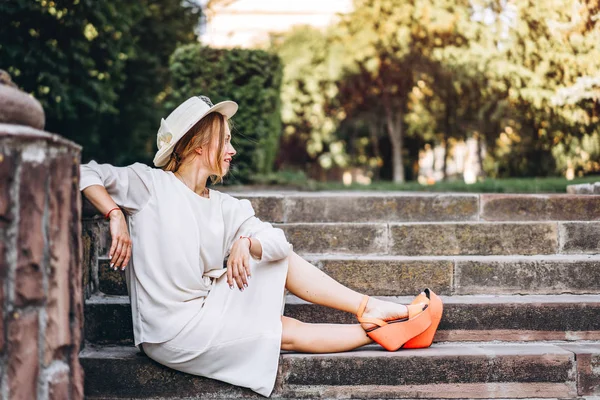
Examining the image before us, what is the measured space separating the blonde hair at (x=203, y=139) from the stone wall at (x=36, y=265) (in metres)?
1.06

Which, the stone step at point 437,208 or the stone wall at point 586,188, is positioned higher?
the stone wall at point 586,188

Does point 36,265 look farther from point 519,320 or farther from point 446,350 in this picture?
point 519,320

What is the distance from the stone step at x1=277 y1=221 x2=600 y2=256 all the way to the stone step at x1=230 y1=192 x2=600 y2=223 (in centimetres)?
34

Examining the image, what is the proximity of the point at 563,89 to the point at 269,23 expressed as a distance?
2084 centimetres

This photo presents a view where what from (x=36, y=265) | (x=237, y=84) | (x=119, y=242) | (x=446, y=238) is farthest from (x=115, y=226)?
(x=237, y=84)

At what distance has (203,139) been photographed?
2.98 metres

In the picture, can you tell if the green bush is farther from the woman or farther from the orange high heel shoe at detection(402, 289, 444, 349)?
the orange high heel shoe at detection(402, 289, 444, 349)

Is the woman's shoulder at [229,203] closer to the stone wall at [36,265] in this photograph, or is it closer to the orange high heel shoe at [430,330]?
the orange high heel shoe at [430,330]

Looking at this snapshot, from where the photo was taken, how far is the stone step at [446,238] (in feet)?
12.8

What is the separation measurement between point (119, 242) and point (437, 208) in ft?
7.96

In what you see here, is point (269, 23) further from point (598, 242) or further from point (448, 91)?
point (598, 242)

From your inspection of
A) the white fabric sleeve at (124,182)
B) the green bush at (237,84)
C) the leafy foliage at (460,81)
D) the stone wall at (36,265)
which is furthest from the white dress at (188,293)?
the leafy foliage at (460,81)

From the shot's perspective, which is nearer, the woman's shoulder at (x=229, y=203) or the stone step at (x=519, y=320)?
the woman's shoulder at (x=229, y=203)

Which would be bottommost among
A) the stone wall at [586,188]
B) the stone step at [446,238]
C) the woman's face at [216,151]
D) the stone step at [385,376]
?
the stone step at [385,376]
